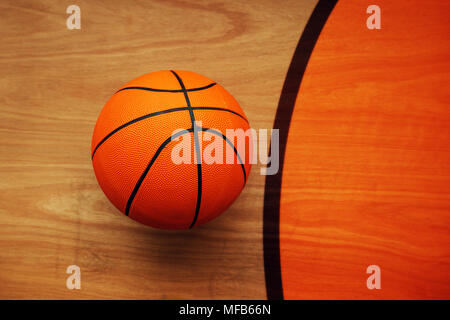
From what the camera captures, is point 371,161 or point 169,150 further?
point 371,161

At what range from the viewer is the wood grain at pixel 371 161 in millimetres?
1021

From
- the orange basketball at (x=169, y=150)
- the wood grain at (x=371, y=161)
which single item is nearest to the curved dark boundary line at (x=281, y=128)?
the wood grain at (x=371, y=161)

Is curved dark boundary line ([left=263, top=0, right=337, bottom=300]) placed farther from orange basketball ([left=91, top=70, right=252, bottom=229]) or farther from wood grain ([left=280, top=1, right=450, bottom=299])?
orange basketball ([left=91, top=70, right=252, bottom=229])

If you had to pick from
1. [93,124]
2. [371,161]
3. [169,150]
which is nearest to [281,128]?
[371,161]

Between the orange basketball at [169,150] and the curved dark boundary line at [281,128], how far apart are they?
0.28 m

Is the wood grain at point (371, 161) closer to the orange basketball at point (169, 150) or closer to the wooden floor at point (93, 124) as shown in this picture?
the wooden floor at point (93, 124)

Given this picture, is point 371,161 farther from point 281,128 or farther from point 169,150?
point 169,150

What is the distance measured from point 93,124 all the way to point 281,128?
0.59 metres

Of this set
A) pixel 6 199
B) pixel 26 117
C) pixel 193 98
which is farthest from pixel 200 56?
pixel 6 199

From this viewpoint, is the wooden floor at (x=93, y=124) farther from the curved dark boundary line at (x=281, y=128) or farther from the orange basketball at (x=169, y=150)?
the orange basketball at (x=169, y=150)

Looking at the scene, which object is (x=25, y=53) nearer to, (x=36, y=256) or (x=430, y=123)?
(x=36, y=256)

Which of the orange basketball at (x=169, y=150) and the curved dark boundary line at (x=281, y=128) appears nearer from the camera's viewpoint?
the orange basketball at (x=169, y=150)

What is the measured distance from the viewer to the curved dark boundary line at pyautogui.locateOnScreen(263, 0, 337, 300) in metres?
1.01

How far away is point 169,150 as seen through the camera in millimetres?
686
